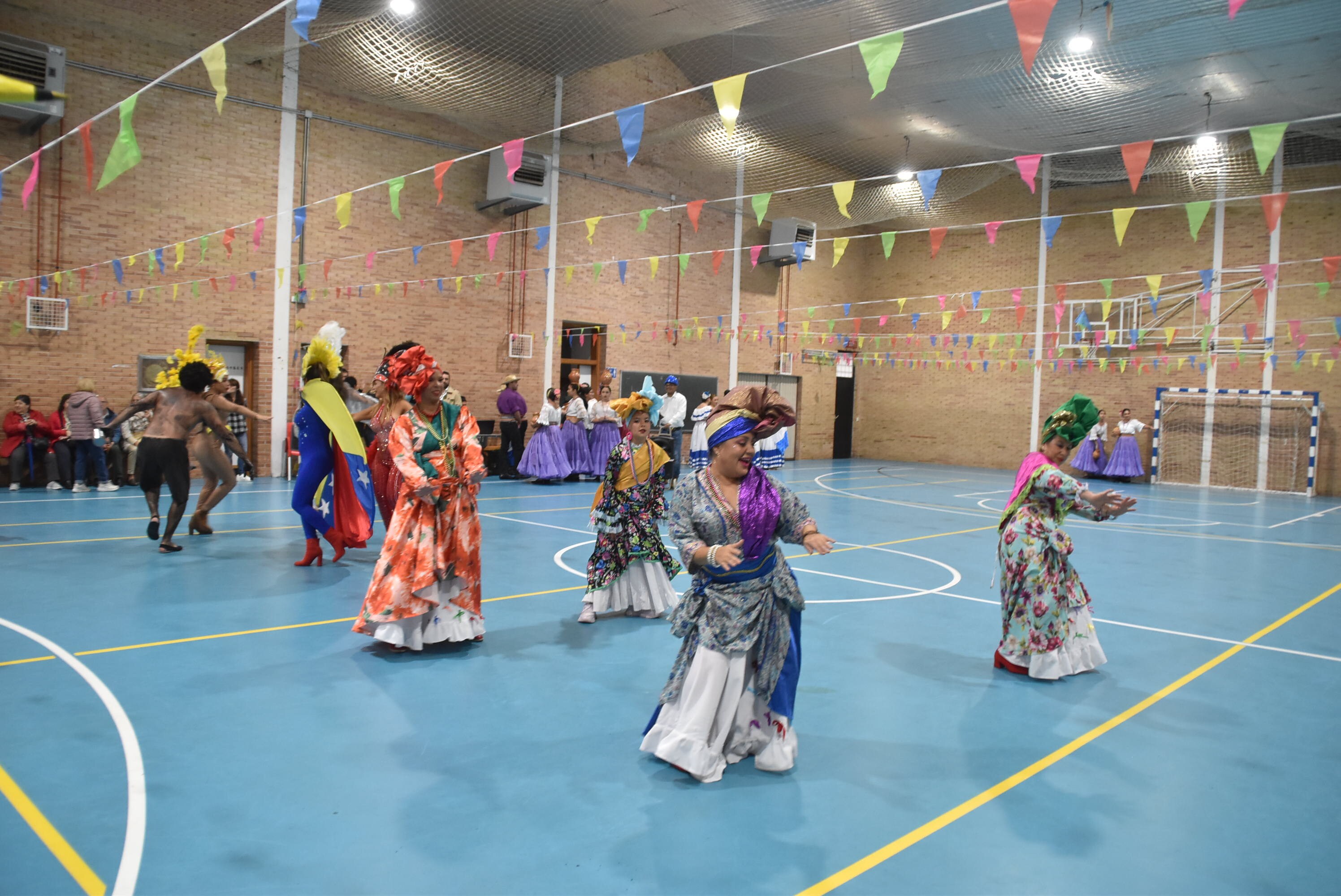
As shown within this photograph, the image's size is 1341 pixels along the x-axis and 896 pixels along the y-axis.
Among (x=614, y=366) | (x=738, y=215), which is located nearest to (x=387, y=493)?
(x=614, y=366)

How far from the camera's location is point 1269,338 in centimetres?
1708

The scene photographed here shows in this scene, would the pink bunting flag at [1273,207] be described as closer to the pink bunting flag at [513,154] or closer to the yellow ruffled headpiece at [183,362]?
the pink bunting flag at [513,154]

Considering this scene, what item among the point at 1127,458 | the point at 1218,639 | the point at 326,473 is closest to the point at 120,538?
the point at 326,473

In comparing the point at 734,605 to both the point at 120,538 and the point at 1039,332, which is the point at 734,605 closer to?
the point at 120,538

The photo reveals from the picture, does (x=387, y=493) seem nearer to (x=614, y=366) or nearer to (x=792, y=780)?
(x=792, y=780)

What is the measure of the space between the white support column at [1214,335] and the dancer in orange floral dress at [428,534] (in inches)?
691

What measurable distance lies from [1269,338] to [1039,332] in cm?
435

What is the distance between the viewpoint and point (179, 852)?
2697mm

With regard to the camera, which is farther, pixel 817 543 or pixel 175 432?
pixel 175 432

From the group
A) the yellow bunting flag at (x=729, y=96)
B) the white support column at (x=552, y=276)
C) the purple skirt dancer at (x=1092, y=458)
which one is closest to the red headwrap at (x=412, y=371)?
the yellow bunting flag at (x=729, y=96)

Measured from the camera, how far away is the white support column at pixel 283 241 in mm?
13695

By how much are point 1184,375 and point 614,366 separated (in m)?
12.0

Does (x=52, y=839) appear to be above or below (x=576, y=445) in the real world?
below

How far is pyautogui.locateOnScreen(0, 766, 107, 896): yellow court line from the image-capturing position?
2504 mm
